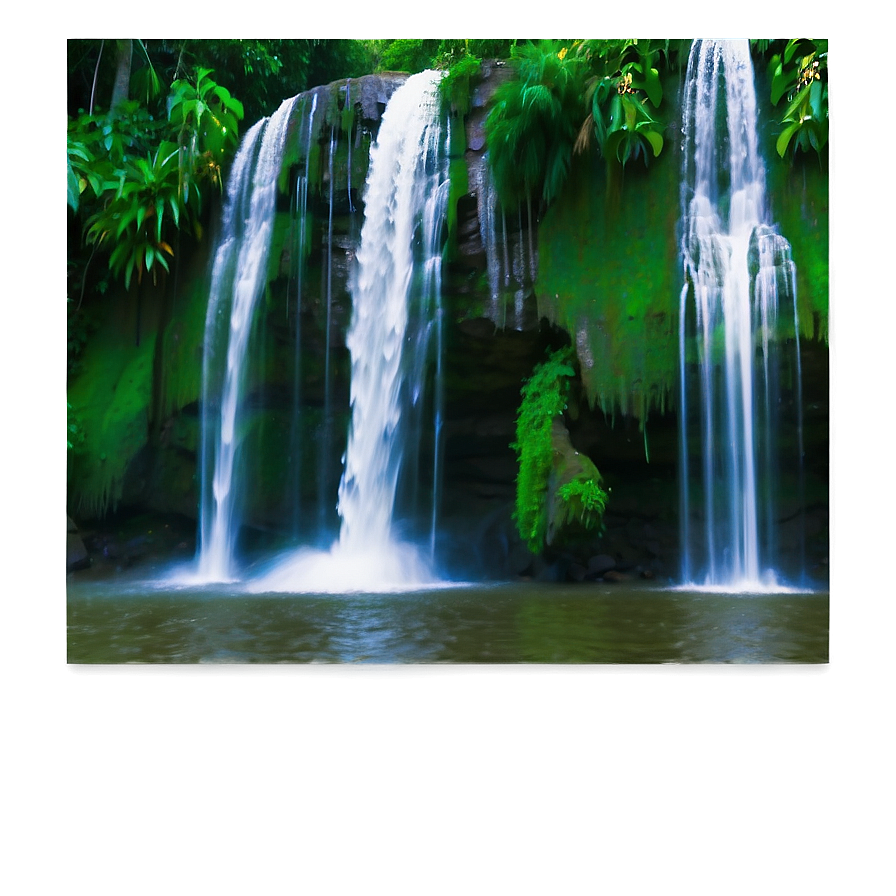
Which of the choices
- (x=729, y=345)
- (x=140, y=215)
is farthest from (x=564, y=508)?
(x=140, y=215)

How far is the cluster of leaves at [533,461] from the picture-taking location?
90.8 inches

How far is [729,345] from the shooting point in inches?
91.4

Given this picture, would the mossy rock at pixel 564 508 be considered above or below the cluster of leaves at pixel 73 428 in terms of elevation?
below

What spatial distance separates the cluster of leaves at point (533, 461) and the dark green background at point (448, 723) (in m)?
0.43

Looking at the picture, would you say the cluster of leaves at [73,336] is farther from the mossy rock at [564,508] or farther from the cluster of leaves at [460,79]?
the mossy rock at [564,508]

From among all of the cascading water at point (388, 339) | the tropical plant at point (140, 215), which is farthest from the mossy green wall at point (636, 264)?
the tropical plant at point (140, 215)

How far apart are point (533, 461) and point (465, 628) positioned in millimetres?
519

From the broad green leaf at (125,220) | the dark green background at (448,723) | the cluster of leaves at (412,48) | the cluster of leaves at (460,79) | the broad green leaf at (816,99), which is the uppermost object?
the cluster of leaves at (412,48)

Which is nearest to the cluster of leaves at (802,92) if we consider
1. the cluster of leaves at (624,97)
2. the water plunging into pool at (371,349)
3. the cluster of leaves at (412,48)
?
the cluster of leaves at (624,97)

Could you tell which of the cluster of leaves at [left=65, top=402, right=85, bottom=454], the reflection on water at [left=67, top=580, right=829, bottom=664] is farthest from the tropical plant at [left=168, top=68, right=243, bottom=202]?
the reflection on water at [left=67, top=580, right=829, bottom=664]

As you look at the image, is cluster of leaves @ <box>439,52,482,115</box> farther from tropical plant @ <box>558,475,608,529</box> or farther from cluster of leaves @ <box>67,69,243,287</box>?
Result: tropical plant @ <box>558,475,608,529</box>

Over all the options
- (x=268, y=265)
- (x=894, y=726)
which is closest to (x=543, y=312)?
(x=268, y=265)

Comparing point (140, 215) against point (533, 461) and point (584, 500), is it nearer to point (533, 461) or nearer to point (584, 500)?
point (533, 461)

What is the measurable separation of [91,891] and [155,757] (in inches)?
→ 16.8
